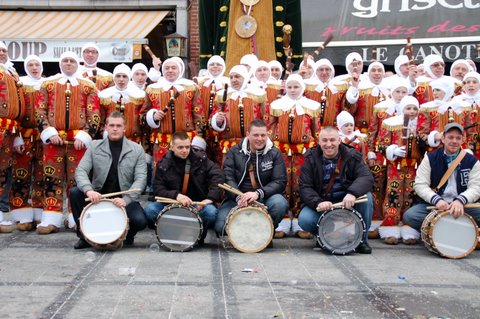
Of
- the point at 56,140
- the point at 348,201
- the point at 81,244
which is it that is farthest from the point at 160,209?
the point at 348,201

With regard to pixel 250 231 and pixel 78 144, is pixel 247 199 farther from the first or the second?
pixel 78 144

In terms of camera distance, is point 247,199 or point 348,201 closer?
point 348,201

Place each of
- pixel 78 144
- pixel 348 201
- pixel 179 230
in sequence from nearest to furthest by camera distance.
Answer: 1. pixel 348 201
2. pixel 179 230
3. pixel 78 144

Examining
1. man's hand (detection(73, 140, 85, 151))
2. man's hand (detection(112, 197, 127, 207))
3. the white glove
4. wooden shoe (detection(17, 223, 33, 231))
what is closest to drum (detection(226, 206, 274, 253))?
man's hand (detection(112, 197, 127, 207))

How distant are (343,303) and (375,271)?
112 centimetres

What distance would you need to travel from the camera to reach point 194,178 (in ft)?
22.9

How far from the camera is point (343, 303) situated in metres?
4.91

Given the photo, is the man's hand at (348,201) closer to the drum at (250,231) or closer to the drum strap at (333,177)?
the drum strap at (333,177)

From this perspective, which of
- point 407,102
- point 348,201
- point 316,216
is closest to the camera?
point 348,201

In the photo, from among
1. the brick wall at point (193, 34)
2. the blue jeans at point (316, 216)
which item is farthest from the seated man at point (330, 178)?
the brick wall at point (193, 34)

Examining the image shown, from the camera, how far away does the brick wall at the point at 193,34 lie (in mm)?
14445

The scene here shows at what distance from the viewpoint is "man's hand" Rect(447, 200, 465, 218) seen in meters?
6.52

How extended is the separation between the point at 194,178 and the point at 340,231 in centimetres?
139

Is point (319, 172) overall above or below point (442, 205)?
above
